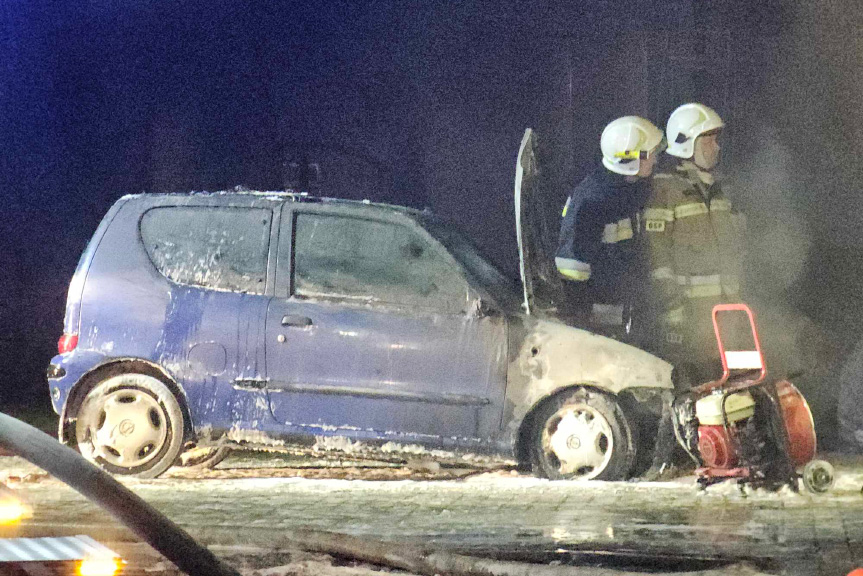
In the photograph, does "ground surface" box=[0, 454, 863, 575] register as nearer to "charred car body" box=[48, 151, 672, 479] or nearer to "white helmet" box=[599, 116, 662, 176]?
"charred car body" box=[48, 151, 672, 479]

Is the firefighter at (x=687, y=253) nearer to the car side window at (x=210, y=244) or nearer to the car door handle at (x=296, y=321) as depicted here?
the car door handle at (x=296, y=321)

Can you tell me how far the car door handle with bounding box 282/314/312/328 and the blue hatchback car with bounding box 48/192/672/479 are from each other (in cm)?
Result: 1

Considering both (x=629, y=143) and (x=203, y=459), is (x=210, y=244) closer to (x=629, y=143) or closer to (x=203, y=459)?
(x=203, y=459)

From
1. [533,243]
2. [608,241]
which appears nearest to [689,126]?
[608,241]

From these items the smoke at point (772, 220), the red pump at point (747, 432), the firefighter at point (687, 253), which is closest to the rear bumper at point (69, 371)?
the red pump at point (747, 432)

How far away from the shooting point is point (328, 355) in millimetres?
6242

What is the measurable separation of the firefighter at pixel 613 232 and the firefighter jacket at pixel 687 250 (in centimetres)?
13

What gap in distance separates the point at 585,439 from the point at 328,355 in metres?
1.65

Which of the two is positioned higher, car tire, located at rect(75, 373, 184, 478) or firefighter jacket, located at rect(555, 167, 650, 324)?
firefighter jacket, located at rect(555, 167, 650, 324)

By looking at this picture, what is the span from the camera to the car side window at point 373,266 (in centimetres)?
628

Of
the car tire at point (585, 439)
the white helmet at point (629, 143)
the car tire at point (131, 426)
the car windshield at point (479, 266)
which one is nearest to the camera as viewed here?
the car tire at point (585, 439)

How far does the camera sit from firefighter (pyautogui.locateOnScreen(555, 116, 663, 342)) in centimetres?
721

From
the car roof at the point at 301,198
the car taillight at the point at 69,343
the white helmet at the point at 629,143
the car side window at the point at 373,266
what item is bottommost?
the car taillight at the point at 69,343

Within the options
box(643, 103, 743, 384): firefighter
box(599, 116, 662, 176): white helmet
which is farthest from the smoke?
box(599, 116, 662, 176): white helmet
